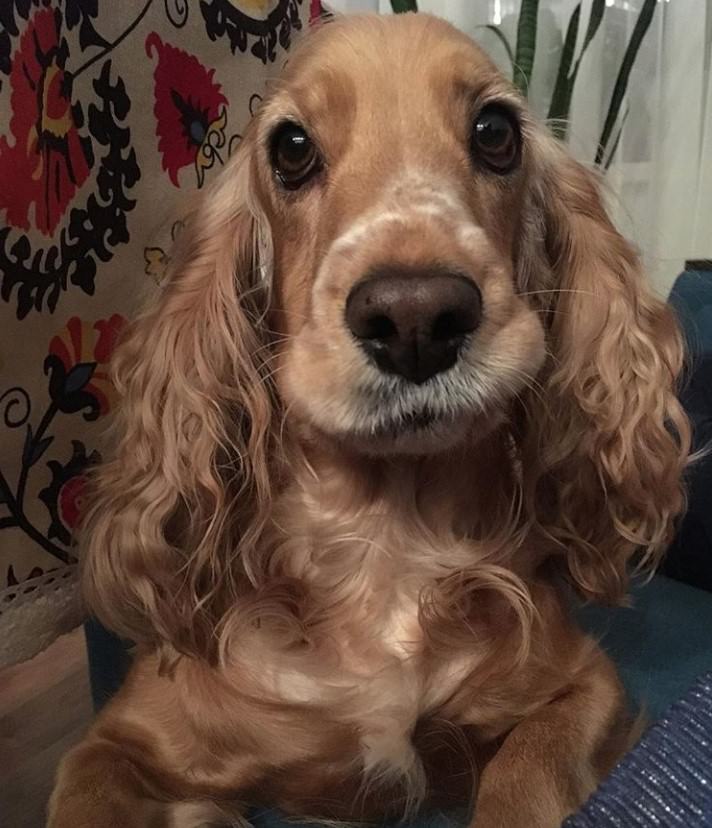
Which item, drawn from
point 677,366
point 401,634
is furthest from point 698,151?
point 401,634

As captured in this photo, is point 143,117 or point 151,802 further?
point 143,117

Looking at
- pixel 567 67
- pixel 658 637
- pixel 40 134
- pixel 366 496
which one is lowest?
pixel 658 637

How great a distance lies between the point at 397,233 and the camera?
0.78 meters

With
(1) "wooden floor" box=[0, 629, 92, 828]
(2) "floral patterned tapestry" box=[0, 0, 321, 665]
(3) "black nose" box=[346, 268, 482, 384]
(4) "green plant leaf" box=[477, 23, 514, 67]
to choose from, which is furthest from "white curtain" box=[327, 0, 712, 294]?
(3) "black nose" box=[346, 268, 482, 384]

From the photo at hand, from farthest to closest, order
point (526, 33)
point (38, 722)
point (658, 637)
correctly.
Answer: point (526, 33)
point (38, 722)
point (658, 637)

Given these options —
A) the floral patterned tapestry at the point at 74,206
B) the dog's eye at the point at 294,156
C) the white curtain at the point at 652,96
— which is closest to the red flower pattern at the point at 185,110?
the floral patterned tapestry at the point at 74,206

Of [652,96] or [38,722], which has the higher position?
[652,96]

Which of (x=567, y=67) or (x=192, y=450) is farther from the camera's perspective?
(x=567, y=67)

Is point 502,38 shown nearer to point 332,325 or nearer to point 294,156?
point 294,156

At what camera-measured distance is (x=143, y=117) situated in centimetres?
113

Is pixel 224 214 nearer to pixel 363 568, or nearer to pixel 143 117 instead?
pixel 143 117

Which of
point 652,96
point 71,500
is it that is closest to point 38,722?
point 71,500

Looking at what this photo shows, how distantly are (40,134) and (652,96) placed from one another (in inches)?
79.5

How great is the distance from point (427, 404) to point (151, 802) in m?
0.48
